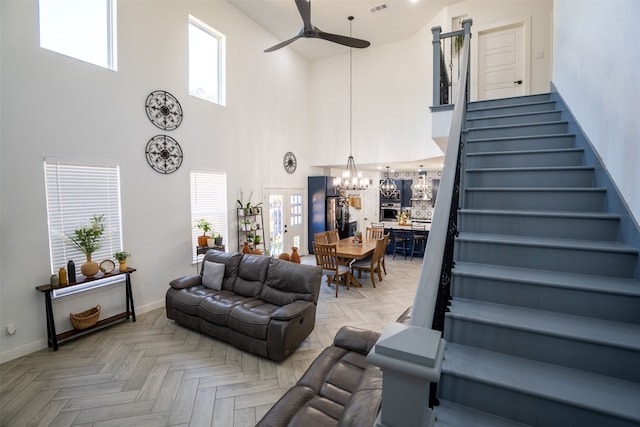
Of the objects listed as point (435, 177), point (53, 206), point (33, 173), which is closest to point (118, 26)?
point (33, 173)

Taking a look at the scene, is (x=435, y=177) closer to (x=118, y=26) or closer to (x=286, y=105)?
(x=286, y=105)

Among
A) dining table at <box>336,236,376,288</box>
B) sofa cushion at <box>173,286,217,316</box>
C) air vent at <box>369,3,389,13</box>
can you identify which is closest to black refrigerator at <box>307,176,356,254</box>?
dining table at <box>336,236,376,288</box>

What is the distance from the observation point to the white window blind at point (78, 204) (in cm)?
338

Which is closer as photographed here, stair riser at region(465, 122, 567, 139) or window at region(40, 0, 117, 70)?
stair riser at region(465, 122, 567, 139)

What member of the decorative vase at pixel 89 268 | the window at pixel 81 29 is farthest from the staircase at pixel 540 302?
the window at pixel 81 29

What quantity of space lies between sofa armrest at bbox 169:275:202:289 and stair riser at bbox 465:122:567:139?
4.03m

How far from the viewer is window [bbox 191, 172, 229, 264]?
5.08 m

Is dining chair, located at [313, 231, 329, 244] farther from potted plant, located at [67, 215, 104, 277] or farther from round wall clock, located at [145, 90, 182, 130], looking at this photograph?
potted plant, located at [67, 215, 104, 277]

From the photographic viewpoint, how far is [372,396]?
5.41 feet

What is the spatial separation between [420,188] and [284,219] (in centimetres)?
503

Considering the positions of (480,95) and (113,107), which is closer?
(113,107)

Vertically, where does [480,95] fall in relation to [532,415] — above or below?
above

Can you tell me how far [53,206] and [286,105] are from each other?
538cm

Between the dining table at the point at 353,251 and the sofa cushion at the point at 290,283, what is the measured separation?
5.19 ft
